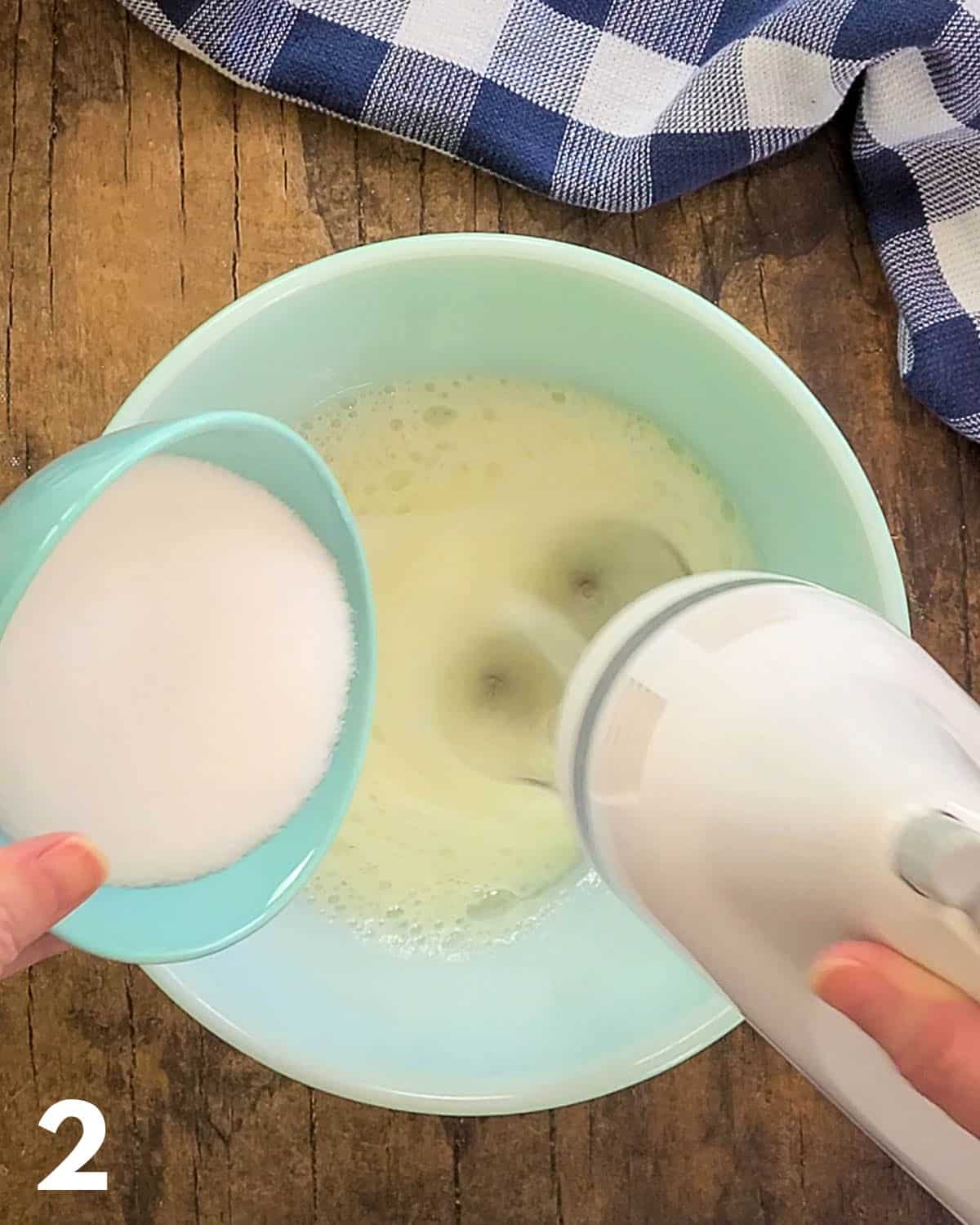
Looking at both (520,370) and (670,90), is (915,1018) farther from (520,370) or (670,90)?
(670,90)

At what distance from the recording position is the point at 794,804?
0.39 metres

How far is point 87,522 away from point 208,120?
336 mm

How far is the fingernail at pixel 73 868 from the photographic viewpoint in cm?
42

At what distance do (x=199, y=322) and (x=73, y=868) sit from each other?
0.37m

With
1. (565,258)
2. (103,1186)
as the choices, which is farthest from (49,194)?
(103,1186)

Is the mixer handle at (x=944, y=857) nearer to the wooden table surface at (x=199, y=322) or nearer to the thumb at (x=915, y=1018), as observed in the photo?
the thumb at (x=915, y=1018)

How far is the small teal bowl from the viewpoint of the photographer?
0.42 metres

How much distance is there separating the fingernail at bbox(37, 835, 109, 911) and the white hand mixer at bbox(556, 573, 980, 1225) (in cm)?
18

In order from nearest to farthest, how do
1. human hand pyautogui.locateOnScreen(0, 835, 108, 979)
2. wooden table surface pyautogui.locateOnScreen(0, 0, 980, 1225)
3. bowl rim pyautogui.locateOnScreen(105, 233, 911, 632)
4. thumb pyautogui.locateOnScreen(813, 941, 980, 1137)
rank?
1. thumb pyautogui.locateOnScreen(813, 941, 980, 1137)
2. human hand pyautogui.locateOnScreen(0, 835, 108, 979)
3. bowl rim pyautogui.locateOnScreen(105, 233, 911, 632)
4. wooden table surface pyautogui.locateOnScreen(0, 0, 980, 1225)

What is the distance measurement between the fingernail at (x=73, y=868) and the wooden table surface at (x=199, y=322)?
0.29m

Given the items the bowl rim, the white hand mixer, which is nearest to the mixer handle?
the white hand mixer

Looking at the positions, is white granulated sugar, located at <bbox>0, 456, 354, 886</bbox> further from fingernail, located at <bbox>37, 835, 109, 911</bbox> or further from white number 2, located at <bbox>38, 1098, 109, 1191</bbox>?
white number 2, located at <bbox>38, 1098, 109, 1191</bbox>

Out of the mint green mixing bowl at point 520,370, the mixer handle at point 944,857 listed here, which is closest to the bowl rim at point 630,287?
the mint green mixing bowl at point 520,370

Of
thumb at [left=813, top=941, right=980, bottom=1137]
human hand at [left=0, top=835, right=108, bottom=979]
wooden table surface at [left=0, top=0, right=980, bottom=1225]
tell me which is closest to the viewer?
thumb at [left=813, top=941, right=980, bottom=1137]
